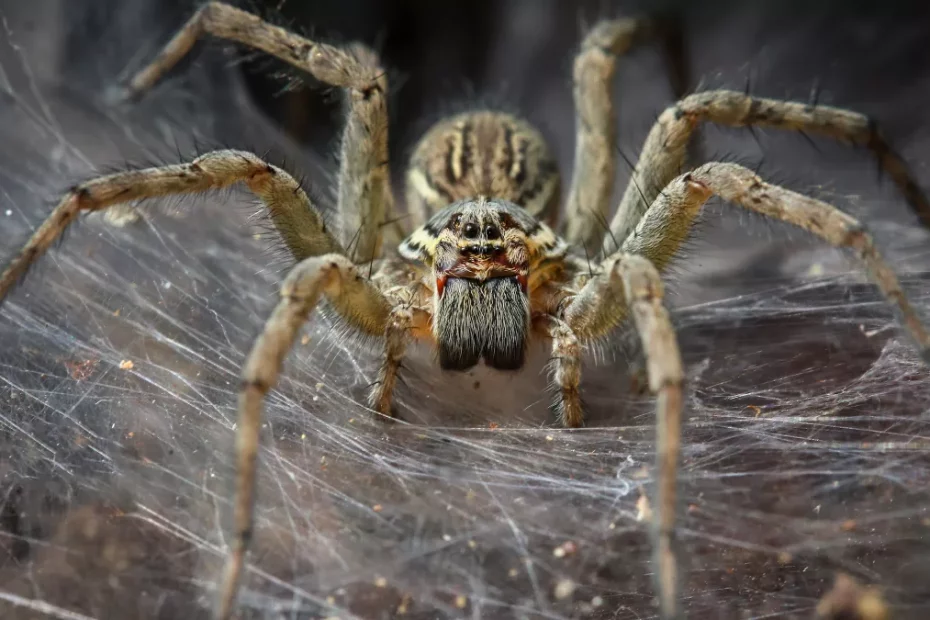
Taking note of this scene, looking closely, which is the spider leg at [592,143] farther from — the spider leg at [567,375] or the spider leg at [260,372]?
the spider leg at [260,372]

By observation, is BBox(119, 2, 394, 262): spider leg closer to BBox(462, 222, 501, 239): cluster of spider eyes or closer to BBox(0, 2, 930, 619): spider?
BBox(0, 2, 930, 619): spider

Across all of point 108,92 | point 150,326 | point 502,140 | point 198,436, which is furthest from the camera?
point 108,92

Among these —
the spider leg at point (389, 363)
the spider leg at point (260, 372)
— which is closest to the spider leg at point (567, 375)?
the spider leg at point (389, 363)

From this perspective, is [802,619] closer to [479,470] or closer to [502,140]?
[479,470]

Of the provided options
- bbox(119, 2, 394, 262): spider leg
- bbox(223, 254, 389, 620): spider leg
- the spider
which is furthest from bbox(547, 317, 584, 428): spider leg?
bbox(119, 2, 394, 262): spider leg

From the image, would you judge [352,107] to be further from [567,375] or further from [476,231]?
[567,375]

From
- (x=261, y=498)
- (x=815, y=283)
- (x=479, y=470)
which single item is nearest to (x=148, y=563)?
(x=261, y=498)
